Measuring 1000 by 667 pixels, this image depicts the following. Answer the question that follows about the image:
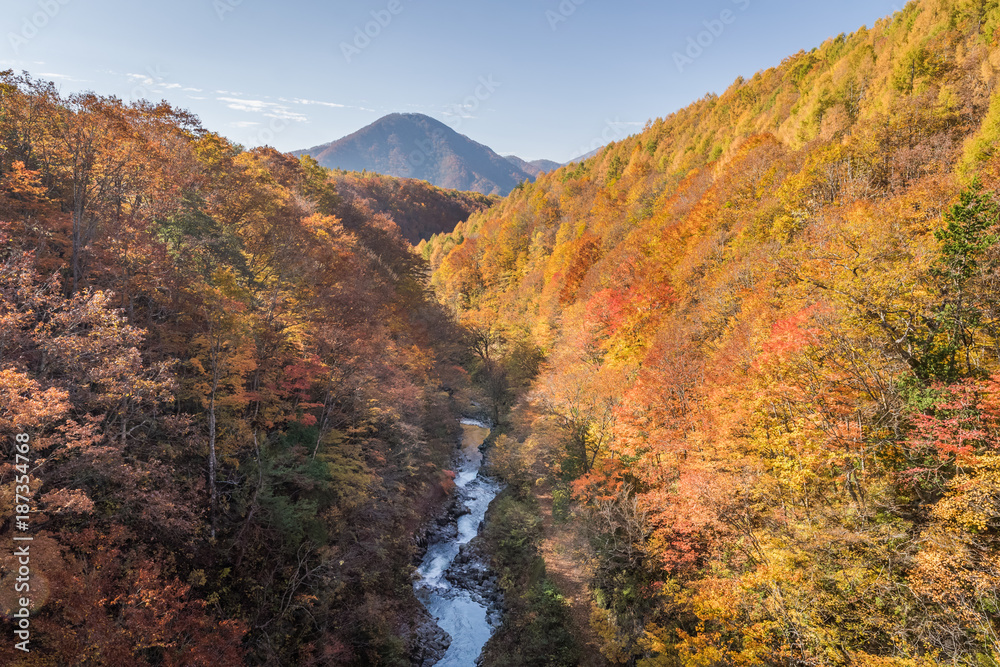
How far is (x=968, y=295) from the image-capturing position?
12750 millimetres

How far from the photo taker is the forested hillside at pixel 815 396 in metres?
10.9

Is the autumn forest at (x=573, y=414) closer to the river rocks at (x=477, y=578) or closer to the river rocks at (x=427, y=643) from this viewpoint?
the river rocks at (x=427, y=643)

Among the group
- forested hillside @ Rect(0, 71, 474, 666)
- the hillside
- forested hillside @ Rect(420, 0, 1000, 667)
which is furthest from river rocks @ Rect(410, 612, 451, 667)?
the hillside

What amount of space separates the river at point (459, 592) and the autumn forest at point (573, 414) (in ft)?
3.39

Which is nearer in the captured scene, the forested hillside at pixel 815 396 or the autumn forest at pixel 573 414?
the autumn forest at pixel 573 414

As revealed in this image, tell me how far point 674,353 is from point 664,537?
9588 mm

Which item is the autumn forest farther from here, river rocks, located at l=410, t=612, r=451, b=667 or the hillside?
the hillside

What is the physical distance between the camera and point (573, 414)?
27344 mm

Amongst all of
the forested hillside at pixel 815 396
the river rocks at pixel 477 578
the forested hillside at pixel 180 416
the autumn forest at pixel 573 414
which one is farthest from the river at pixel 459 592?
the forested hillside at pixel 815 396

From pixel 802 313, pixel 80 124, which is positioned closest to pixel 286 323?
pixel 80 124

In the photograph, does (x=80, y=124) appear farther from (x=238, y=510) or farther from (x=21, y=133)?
(x=238, y=510)

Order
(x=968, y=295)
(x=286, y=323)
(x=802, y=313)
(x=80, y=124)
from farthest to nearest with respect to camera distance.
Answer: (x=286, y=323), (x=80, y=124), (x=802, y=313), (x=968, y=295)

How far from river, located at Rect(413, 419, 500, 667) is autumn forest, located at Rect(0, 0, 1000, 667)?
1.03 metres

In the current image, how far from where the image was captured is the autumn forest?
10508 millimetres
